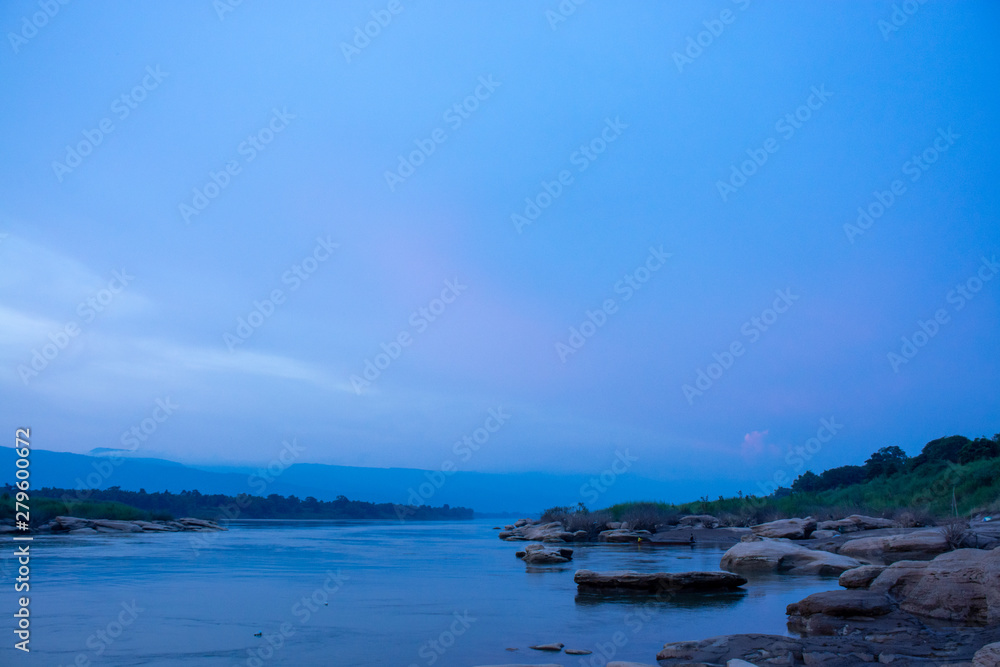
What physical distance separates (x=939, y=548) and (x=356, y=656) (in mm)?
17843

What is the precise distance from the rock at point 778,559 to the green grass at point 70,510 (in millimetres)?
50851

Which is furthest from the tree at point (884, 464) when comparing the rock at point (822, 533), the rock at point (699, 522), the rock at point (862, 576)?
the rock at point (862, 576)

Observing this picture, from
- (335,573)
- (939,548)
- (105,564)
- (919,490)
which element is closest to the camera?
(939,548)

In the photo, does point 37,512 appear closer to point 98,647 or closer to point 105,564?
point 105,564

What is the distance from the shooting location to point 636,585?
1553 centimetres

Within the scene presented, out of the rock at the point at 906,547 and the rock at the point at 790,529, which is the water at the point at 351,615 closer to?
the rock at the point at 906,547

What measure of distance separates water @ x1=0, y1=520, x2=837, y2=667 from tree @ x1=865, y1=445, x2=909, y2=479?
50027mm

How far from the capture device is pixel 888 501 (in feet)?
159

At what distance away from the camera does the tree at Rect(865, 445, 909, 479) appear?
61.3m

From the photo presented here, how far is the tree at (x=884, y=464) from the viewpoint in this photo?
201ft

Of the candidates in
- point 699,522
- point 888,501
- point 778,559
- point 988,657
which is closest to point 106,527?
point 699,522

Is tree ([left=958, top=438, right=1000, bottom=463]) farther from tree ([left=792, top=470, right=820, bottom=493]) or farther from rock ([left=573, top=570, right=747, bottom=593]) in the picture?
rock ([left=573, top=570, right=747, bottom=593])

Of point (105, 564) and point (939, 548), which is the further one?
point (105, 564)

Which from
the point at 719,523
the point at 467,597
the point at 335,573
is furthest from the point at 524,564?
the point at 719,523
